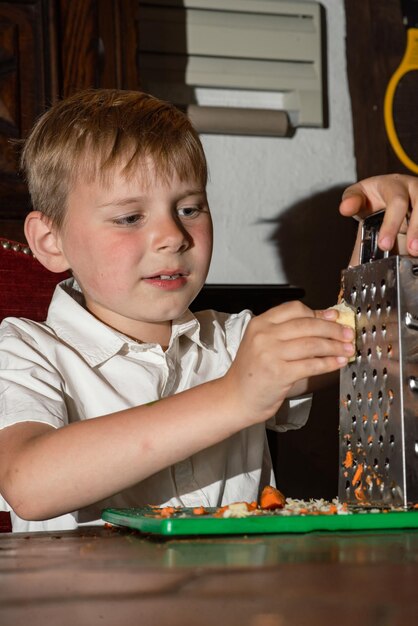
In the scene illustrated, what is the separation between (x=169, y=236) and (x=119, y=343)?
0.58 feet

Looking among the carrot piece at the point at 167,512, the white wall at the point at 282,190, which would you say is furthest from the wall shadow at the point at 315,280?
the carrot piece at the point at 167,512

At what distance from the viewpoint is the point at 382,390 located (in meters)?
0.98

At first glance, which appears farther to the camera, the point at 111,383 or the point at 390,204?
the point at 111,383

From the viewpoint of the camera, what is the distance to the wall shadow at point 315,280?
99.3 inches

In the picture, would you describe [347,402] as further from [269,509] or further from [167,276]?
[167,276]

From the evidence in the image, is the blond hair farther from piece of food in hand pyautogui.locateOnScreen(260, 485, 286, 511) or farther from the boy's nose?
piece of food in hand pyautogui.locateOnScreen(260, 485, 286, 511)

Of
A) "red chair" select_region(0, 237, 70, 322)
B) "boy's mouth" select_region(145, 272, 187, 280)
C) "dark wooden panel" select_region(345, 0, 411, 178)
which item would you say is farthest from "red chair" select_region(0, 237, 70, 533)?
"dark wooden panel" select_region(345, 0, 411, 178)

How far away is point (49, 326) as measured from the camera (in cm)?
137

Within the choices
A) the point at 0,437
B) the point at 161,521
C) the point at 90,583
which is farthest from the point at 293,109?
the point at 90,583

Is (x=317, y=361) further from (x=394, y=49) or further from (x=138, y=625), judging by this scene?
(x=394, y=49)

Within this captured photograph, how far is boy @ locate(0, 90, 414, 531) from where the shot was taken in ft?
3.32

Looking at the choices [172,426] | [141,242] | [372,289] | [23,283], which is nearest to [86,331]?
[141,242]

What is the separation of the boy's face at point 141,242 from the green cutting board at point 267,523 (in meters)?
0.47

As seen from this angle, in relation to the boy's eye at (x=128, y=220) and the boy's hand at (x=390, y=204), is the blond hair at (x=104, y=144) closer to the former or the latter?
the boy's eye at (x=128, y=220)
